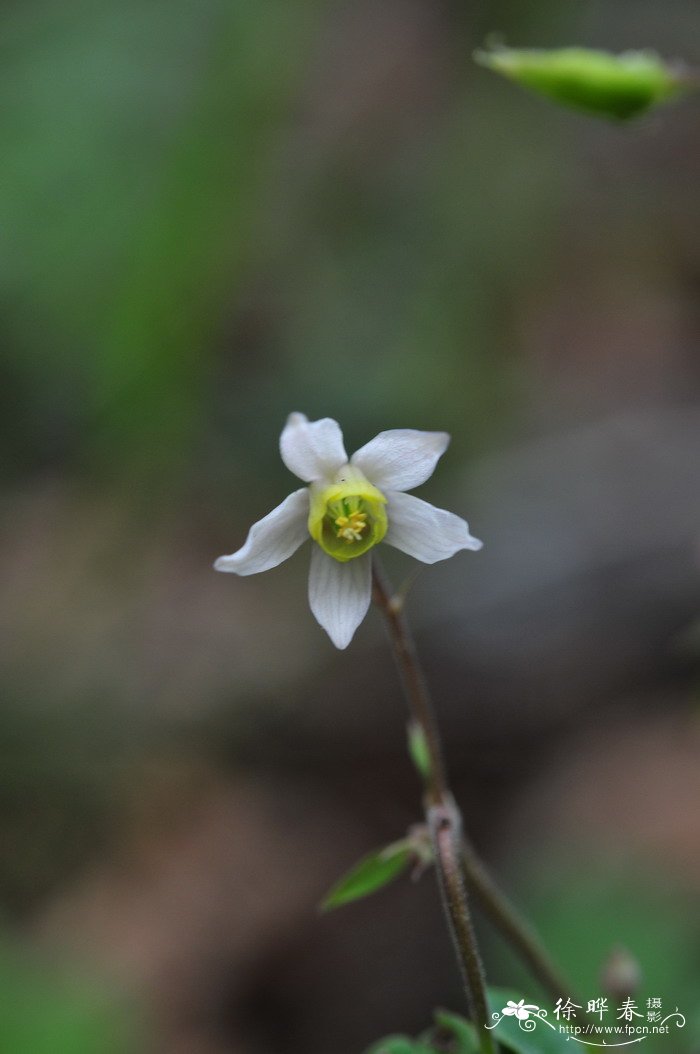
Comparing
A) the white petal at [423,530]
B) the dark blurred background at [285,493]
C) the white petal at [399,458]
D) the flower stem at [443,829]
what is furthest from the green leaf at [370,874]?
the dark blurred background at [285,493]

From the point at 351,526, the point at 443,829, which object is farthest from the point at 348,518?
the point at 443,829

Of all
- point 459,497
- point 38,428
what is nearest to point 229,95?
point 38,428

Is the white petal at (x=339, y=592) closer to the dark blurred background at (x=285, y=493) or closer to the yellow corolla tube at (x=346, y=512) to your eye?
the yellow corolla tube at (x=346, y=512)

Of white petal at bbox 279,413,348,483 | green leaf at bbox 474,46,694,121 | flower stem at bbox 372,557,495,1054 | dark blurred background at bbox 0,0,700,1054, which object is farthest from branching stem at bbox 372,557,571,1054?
dark blurred background at bbox 0,0,700,1054

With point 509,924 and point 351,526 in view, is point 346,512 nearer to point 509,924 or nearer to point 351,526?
point 351,526

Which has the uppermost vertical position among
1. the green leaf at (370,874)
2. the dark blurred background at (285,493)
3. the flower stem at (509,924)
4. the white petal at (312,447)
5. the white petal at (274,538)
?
the dark blurred background at (285,493)

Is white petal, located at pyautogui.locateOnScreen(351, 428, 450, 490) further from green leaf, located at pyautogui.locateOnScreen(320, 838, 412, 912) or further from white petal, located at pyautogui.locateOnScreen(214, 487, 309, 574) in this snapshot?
green leaf, located at pyautogui.locateOnScreen(320, 838, 412, 912)
